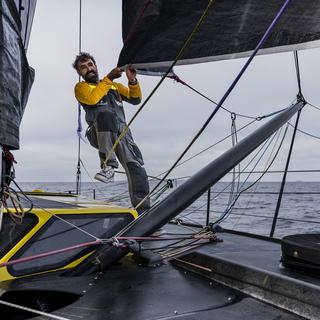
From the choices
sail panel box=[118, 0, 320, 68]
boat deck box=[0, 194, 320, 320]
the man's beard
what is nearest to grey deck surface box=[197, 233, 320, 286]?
boat deck box=[0, 194, 320, 320]

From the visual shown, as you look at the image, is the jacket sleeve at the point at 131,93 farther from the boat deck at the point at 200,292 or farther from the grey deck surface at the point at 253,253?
the boat deck at the point at 200,292

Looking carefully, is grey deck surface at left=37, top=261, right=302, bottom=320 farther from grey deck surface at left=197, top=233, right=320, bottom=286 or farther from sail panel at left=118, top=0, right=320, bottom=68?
sail panel at left=118, top=0, right=320, bottom=68

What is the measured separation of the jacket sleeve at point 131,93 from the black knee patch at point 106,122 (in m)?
0.54

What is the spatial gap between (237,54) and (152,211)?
2.17 m

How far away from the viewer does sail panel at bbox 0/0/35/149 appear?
2.08m

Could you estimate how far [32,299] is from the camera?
2.60 meters

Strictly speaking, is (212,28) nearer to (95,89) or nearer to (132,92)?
(132,92)

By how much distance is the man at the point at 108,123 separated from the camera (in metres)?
4.04

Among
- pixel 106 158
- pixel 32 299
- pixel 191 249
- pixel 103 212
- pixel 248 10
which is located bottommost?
pixel 32 299

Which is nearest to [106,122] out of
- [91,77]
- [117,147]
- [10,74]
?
[117,147]

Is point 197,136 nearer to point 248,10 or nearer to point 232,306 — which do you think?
point 232,306

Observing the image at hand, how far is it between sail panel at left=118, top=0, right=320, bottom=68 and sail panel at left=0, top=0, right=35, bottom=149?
1773 mm

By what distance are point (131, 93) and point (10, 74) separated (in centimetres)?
250

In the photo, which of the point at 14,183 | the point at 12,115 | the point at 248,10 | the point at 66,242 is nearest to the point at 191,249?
the point at 66,242
